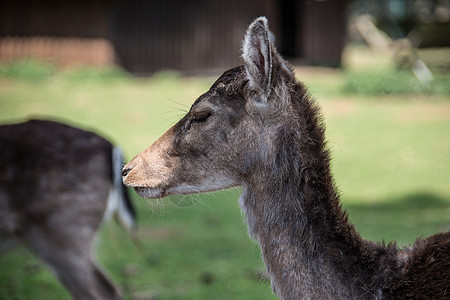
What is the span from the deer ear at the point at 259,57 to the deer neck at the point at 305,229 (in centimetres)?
30

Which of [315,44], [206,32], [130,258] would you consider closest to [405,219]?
[130,258]

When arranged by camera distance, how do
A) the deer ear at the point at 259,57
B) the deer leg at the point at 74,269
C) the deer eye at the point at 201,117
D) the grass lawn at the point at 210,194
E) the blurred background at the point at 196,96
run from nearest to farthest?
the deer ear at the point at 259,57 < the deer eye at the point at 201,117 < the deer leg at the point at 74,269 < the grass lawn at the point at 210,194 < the blurred background at the point at 196,96

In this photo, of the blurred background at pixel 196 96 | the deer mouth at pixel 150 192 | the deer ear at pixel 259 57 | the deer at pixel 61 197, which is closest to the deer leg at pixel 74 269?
the deer at pixel 61 197

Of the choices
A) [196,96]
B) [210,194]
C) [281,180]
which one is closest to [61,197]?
[281,180]

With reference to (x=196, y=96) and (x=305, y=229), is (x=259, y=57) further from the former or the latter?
(x=196, y=96)

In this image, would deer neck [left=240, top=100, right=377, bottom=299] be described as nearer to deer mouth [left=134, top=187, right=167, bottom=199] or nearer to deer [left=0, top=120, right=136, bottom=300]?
deer mouth [left=134, top=187, right=167, bottom=199]

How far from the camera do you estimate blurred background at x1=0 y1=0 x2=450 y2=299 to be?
6.62 meters

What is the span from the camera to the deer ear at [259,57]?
9.20 feet

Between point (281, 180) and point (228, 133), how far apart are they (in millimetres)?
365

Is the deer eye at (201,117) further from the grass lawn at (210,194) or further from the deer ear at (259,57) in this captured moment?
the grass lawn at (210,194)

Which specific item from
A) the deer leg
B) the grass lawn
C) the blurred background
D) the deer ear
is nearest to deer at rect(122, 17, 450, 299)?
Result: the deer ear

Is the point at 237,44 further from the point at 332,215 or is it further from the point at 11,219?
the point at 332,215

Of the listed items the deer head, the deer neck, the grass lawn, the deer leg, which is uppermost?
the deer head

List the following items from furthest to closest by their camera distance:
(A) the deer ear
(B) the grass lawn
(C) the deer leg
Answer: (B) the grass lawn < (C) the deer leg < (A) the deer ear
